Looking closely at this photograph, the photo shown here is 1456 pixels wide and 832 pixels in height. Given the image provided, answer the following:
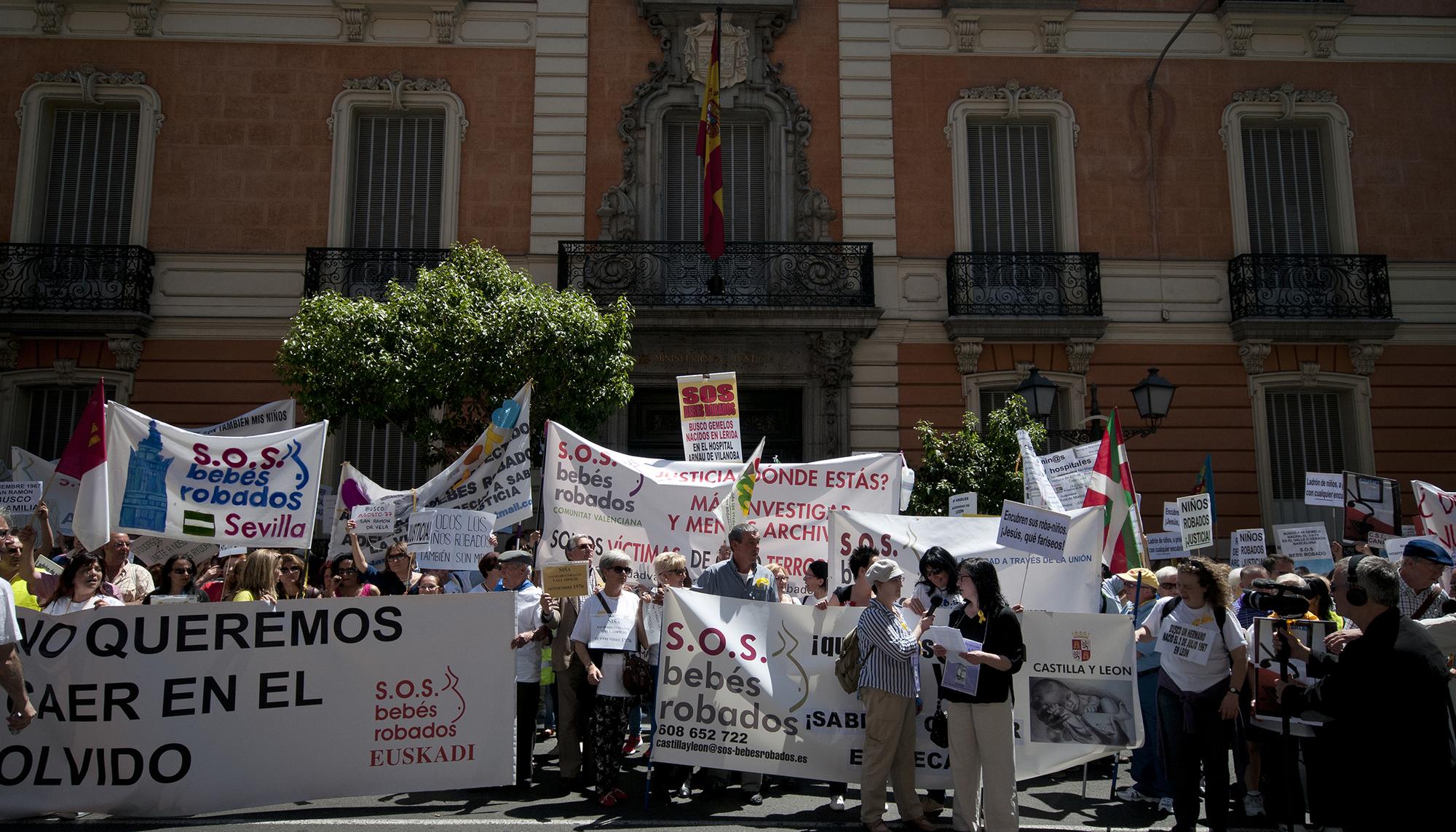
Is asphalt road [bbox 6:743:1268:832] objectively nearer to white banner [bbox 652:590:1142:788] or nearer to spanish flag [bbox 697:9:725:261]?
white banner [bbox 652:590:1142:788]

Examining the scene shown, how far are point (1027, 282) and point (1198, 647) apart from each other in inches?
460

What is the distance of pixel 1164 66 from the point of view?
18.2m

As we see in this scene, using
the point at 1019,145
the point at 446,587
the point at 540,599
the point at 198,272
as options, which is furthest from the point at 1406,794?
the point at 198,272

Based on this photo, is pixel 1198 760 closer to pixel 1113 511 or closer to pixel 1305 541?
pixel 1113 511

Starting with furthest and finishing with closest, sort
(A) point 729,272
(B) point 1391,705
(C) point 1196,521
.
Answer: (A) point 729,272 < (C) point 1196,521 < (B) point 1391,705

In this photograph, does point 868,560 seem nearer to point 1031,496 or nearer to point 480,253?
point 1031,496

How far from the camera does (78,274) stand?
1686 centimetres

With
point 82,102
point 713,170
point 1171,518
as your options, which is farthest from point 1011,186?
point 82,102

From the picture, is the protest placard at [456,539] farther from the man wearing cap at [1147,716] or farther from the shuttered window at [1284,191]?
the shuttered window at [1284,191]

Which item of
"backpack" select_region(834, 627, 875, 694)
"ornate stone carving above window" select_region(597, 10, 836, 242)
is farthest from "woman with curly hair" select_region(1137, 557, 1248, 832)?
"ornate stone carving above window" select_region(597, 10, 836, 242)

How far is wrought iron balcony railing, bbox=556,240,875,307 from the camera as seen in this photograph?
16875 millimetres

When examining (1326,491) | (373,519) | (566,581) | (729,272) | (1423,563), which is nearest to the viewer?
(1423,563)

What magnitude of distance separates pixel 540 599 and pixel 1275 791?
193 inches

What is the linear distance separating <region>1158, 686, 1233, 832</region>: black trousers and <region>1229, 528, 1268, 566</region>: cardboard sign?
7229mm
